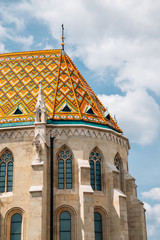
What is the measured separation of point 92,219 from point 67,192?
2542mm

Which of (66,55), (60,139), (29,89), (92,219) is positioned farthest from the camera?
(66,55)

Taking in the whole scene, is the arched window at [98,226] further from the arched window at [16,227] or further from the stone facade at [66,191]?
the arched window at [16,227]

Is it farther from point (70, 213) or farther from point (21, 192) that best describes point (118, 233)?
point (21, 192)

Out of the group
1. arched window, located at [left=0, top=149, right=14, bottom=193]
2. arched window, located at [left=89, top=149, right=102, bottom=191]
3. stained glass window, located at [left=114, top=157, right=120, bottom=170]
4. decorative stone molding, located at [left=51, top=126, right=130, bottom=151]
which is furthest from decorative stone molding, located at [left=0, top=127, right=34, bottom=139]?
stained glass window, located at [left=114, top=157, right=120, bottom=170]

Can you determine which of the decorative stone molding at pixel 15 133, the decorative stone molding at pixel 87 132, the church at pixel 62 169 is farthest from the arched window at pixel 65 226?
the decorative stone molding at pixel 15 133

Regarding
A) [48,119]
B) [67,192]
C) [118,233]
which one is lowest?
[118,233]

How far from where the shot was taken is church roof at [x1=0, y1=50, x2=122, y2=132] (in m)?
30.9

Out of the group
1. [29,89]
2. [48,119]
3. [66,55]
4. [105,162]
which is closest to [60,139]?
[48,119]

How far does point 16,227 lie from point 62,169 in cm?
493

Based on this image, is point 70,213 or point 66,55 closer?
point 70,213

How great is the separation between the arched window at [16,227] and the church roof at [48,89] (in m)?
6.76

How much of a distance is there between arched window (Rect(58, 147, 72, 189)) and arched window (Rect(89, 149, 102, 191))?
1.64 meters

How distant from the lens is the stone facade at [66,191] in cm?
2683

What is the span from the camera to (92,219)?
88.8 ft
